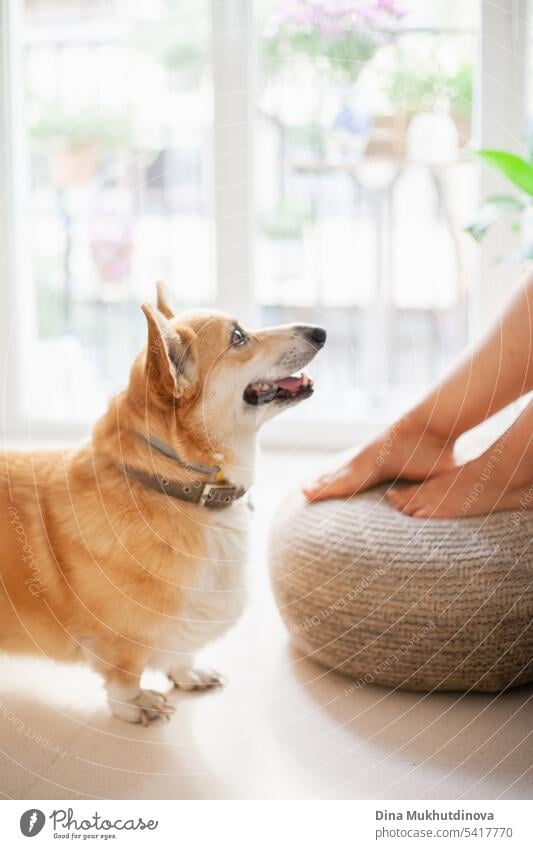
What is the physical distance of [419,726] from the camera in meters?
1.70

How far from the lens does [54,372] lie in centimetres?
393

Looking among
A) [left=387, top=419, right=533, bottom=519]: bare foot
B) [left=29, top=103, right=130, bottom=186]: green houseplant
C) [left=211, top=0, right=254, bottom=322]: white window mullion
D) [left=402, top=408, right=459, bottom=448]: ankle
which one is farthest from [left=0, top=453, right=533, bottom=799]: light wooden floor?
[left=29, top=103, right=130, bottom=186]: green houseplant

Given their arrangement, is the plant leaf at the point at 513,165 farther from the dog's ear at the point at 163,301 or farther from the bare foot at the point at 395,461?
the dog's ear at the point at 163,301

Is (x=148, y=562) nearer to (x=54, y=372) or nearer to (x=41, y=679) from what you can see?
(x=41, y=679)

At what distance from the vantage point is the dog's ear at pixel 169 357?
150cm

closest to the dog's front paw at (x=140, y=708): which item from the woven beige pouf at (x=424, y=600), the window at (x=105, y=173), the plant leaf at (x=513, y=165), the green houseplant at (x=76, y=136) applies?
the woven beige pouf at (x=424, y=600)

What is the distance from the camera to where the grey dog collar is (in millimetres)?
1652

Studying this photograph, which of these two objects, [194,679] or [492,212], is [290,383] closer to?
[194,679]

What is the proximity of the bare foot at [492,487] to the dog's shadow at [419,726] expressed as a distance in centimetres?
34

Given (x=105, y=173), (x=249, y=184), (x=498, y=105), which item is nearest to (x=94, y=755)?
(x=249, y=184)

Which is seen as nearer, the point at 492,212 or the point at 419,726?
the point at 419,726

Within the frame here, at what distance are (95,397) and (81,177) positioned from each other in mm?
942

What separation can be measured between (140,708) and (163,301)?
75 centimetres

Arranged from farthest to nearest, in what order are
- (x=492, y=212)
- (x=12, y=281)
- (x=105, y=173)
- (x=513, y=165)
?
(x=105, y=173) < (x=12, y=281) < (x=492, y=212) < (x=513, y=165)
